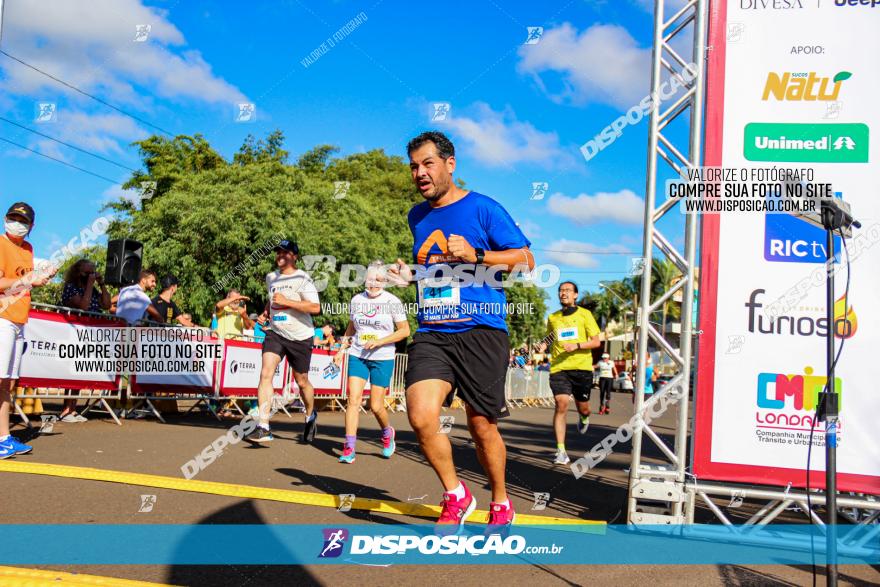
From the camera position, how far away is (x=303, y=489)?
18.3 ft

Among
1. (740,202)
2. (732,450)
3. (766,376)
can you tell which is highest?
(740,202)

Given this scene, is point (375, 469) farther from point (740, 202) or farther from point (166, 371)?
point (166, 371)

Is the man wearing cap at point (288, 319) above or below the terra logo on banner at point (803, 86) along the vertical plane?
below

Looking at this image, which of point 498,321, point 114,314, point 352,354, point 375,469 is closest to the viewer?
point 498,321

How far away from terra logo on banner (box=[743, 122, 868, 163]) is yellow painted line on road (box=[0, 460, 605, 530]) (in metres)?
2.72

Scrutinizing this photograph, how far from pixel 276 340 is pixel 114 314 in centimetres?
348

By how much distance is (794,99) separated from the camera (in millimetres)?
4766

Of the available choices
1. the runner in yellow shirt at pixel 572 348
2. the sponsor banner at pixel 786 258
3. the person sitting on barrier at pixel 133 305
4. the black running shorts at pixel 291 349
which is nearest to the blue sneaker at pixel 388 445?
the black running shorts at pixel 291 349

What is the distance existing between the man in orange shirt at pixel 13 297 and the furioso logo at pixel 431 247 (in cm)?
393

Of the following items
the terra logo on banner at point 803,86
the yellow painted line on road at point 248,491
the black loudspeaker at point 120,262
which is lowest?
the yellow painted line on road at point 248,491

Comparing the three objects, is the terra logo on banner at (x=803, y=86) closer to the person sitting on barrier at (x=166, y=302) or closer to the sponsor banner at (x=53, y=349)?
the sponsor banner at (x=53, y=349)

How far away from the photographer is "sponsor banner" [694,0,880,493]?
4613 millimetres

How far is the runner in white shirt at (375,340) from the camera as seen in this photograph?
785 cm

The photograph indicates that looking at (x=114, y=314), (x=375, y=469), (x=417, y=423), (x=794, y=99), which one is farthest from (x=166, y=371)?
(x=794, y=99)
